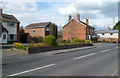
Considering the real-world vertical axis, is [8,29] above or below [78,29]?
below

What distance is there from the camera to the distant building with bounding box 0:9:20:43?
3363 centimetres

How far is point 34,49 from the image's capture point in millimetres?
18203

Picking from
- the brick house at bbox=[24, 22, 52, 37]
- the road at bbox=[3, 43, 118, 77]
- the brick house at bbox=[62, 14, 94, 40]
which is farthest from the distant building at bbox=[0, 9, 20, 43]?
the road at bbox=[3, 43, 118, 77]

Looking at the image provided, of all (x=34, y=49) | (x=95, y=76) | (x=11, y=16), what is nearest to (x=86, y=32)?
(x=11, y=16)

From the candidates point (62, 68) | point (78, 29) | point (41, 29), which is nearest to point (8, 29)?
point (41, 29)

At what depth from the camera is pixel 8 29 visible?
36.4 metres

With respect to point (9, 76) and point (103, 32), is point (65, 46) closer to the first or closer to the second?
point (9, 76)

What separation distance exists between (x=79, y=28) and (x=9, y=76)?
155 feet

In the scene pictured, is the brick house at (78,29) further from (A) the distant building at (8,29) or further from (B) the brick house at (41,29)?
(A) the distant building at (8,29)

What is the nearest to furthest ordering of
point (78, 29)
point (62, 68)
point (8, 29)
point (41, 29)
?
point (62, 68) < point (8, 29) < point (41, 29) < point (78, 29)

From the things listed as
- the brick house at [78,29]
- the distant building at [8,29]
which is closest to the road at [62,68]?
the distant building at [8,29]

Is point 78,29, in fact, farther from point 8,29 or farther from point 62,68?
point 62,68

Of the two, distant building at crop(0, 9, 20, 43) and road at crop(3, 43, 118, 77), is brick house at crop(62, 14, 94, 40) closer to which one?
distant building at crop(0, 9, 20, 43)

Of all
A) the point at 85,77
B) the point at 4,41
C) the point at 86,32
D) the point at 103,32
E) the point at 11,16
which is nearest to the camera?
the point at 85,77
